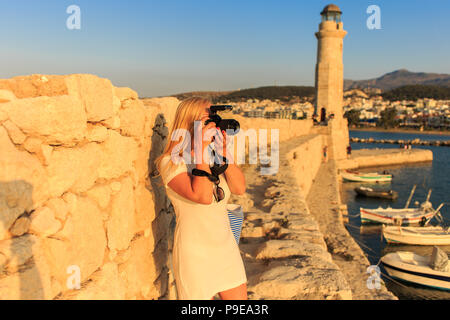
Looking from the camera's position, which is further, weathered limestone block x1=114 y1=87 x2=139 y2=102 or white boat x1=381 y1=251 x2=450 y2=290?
white boat x1=381 y1=251 x2=450 y2=290

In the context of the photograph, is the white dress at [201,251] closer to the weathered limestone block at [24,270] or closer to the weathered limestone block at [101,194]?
the weathered limestone block at [101,194]

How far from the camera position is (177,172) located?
5.97ft

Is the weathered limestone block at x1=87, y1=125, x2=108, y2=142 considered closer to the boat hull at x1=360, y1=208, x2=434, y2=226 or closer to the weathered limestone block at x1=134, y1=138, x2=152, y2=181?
the weathered limestone block at x1=134, y1=138, x2=152, y2=181

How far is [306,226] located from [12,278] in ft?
13.7

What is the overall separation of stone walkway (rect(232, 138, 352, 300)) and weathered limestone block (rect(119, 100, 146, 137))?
5.68 ft

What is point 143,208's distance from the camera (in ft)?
7.71

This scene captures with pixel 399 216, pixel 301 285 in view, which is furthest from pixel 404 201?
pixel 301 285

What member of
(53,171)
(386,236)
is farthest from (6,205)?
(386,236)

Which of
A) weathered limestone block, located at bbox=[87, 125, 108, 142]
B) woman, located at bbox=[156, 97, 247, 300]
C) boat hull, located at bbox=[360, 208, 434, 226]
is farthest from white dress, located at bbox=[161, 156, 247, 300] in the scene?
boat hull, located at bbox=[360, 208, 434, 226]

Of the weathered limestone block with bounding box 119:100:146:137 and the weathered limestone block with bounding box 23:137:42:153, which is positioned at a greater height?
the weathered limestone block with bounding box 119:100:146:137

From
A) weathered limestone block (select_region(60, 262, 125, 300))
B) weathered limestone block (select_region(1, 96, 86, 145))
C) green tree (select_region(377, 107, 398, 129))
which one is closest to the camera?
weathered limestone block (select_region(1, 96, 86, 145))

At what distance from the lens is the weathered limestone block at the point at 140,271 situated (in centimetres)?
215

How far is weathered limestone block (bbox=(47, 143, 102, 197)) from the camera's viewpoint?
1.54 metres
